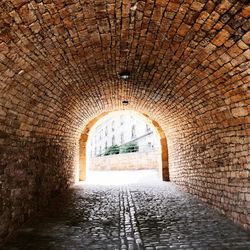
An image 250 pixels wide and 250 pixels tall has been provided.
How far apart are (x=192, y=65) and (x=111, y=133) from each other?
159 ft

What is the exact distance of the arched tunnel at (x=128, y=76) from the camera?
11.5 feet

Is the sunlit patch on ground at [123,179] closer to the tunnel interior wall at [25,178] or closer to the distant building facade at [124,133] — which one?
the tunnel interior wall at [25,178]

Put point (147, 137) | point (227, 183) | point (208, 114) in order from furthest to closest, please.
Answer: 1. point (147, 137)
2. point (208, 114)
3. point (227, 183)

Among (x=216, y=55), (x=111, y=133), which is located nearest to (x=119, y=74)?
(x=216, y=55)

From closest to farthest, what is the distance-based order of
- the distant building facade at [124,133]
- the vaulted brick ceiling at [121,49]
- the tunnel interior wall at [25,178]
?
the vaulted brick ceiling at [121,49] → the tunnel interior wall at [25,178] → the distant building facade at [124,133]

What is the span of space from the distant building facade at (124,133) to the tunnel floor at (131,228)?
86.5 feet

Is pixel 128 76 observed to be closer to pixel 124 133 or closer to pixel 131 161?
pixel 131 161

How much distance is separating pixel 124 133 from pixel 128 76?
40.7 meters

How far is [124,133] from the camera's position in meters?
47.4

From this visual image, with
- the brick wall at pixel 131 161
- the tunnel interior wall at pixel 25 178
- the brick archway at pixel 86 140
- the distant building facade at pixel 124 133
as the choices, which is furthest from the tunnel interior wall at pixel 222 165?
the distant building facade at pixel 124 133

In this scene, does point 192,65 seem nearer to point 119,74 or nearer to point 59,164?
point 119,74

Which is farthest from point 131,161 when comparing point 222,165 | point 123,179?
point 222,165

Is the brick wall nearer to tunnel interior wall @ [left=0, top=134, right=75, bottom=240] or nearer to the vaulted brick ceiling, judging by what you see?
tunnel interior wall @ [left=0, top=134, right=75, bottom=240]

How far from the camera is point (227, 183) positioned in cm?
565
